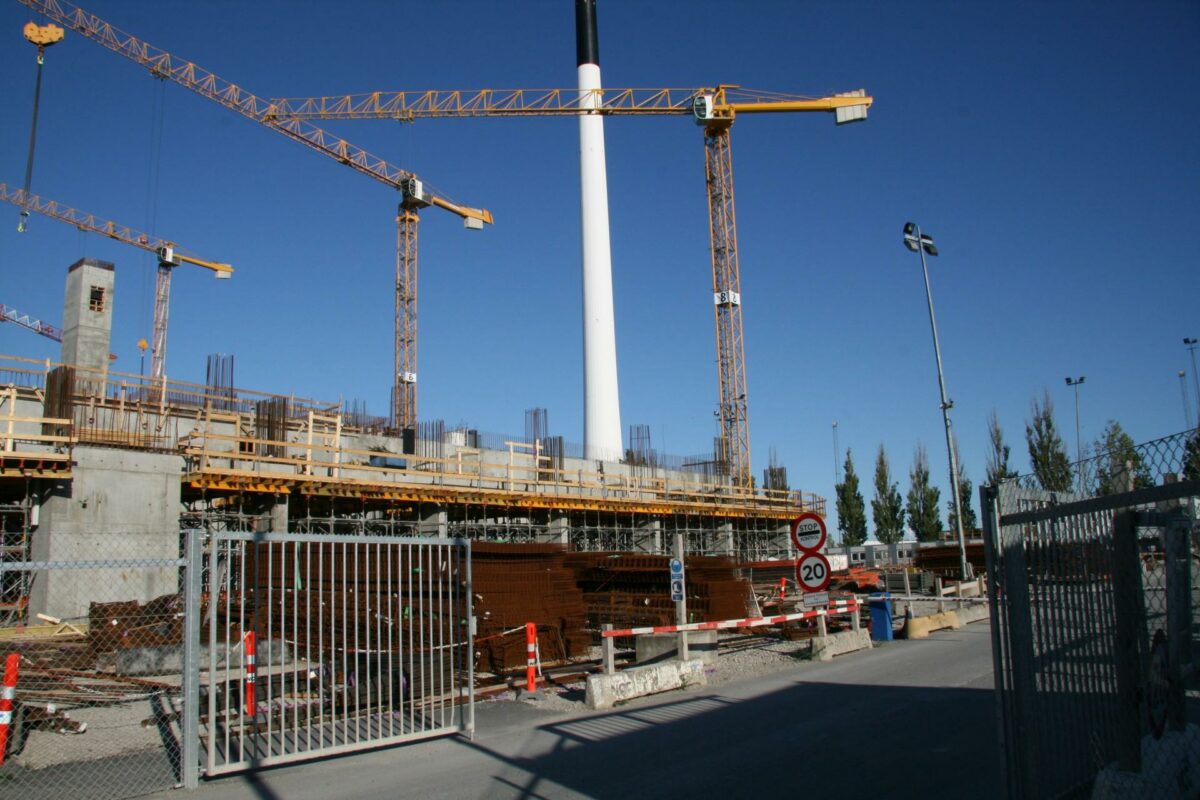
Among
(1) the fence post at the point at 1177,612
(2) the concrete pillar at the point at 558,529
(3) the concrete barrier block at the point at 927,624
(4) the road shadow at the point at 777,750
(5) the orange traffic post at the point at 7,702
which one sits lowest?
(4) the road shadow at the point at 777,750

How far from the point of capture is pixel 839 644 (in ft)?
55.9

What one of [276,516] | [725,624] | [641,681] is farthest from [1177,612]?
[276,516]

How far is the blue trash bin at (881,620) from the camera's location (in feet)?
64.5

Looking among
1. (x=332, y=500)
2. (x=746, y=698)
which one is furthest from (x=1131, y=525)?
(x=332, y=500)

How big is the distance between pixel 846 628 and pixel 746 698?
10190 millimetres

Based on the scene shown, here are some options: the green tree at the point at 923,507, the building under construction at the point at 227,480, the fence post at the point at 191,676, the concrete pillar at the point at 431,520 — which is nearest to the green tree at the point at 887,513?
the green tree at the point at 923,507

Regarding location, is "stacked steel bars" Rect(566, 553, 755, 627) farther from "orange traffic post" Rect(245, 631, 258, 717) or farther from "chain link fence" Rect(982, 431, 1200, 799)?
"chain link fence" Rect(982, 431, 1200, 799)

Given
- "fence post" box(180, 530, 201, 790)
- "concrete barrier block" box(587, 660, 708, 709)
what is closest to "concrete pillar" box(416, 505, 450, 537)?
"concrete barrier block" box(587, 660, 708, 709)

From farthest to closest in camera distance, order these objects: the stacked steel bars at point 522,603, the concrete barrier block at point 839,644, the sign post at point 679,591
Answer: the concrete barrier block at point 839,644 → the stacked steel bars at point 522,603 → the sign post at point 679,591

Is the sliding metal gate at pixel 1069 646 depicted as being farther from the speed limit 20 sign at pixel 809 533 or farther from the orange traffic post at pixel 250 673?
the speed limit 20 sign at pixel 809 533

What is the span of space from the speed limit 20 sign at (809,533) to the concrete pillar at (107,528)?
14465 mm

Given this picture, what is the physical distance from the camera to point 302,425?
30922 millimetres

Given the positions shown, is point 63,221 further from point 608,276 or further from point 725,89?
point 725,89

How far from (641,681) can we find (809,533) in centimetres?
412
